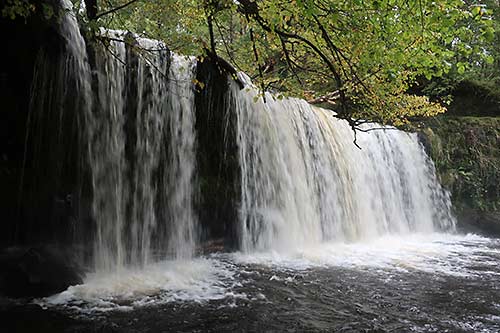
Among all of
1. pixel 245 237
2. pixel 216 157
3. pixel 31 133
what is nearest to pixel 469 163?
pixel 245 237

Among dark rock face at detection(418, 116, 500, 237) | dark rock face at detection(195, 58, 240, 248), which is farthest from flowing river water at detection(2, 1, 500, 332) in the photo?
dark rock face at detection(418, 116, 500, 237)

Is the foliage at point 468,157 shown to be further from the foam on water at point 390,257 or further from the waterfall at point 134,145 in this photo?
the waterfall at point 134,145

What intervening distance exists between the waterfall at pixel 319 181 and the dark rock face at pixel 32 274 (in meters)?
3.73

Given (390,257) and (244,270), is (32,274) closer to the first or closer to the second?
(244,270)

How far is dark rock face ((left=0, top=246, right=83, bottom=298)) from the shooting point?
4723mm

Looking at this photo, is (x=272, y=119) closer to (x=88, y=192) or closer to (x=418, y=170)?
(x=88, y=192)

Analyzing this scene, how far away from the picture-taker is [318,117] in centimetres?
1062

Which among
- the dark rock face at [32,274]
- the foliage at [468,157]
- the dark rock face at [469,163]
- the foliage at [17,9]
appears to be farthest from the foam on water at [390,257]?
the foliage at [17,9]

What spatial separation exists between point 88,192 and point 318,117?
21.9ft

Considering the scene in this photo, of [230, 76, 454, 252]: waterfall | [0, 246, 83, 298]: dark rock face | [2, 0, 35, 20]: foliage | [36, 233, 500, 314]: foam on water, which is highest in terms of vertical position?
[2, 0, 35, 20]: foliage

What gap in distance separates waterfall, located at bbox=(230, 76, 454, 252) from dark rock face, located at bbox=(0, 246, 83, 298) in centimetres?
373

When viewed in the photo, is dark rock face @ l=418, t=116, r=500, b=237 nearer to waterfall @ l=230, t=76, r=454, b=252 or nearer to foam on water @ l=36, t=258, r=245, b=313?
waterfall @ l=230, t=76, r=454, b=252

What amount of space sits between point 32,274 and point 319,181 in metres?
6.79

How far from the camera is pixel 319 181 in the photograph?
389 inches
